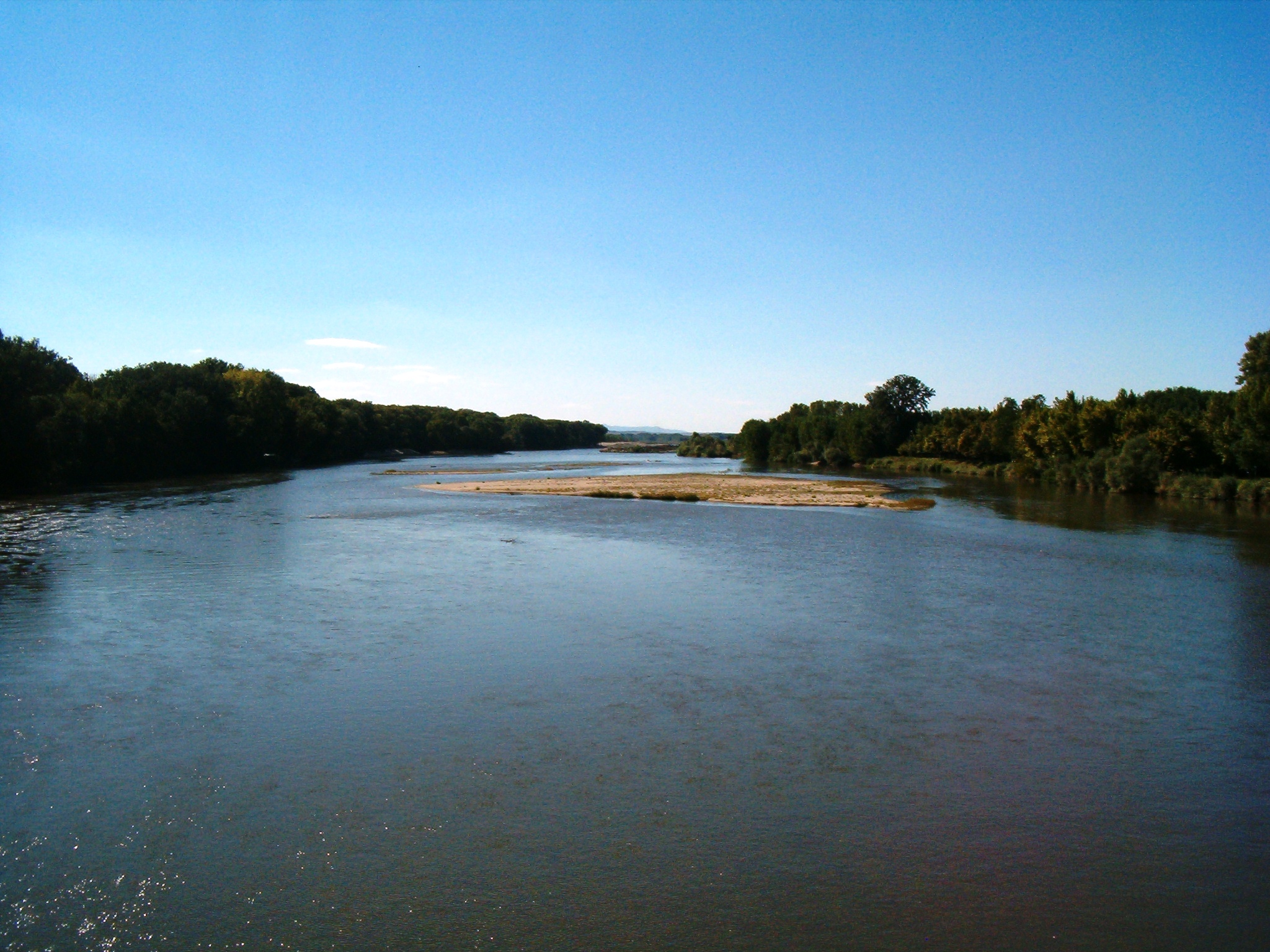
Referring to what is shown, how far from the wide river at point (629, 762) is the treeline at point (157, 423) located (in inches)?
1160

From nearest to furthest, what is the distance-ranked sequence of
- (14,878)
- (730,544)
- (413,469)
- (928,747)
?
(14,878) < (928,747) < (730,544) < (413,469)

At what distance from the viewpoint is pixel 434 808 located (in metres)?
8.55

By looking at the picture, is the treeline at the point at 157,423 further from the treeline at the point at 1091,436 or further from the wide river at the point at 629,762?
the treeline at the point at 1091,436

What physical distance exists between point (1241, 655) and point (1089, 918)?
10.6 meters

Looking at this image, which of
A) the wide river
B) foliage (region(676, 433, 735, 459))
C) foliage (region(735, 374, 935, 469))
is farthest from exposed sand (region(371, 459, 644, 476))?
the wide river

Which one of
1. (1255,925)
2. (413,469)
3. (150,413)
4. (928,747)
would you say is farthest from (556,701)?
(413,469)

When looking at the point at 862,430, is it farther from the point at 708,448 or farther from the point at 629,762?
the point at 629,762

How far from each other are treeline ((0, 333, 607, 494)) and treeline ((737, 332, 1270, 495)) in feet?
191

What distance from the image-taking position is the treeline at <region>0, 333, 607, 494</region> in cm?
4578

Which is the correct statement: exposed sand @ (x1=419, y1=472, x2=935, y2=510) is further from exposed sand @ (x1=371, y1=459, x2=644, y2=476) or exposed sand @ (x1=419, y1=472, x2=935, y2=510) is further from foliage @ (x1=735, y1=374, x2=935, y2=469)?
foliage @ (x1=735, y1=374, x2=935, y2=469)

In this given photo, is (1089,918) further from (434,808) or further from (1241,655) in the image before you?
→ (1241,655)

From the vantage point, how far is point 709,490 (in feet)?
174

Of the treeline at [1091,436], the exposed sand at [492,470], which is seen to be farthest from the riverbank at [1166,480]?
the exposed sand at [492,470]

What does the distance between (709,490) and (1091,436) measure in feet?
87.8
